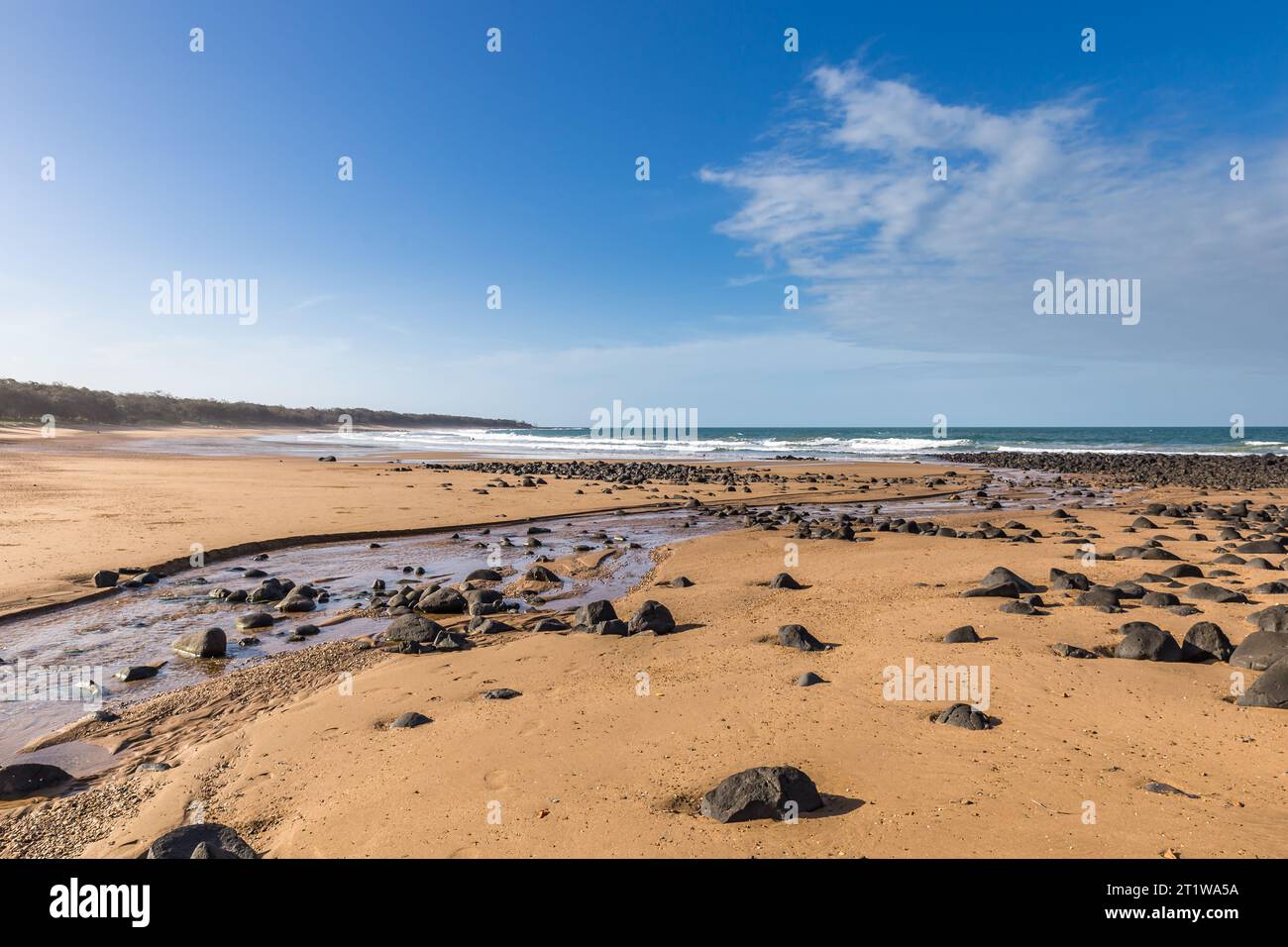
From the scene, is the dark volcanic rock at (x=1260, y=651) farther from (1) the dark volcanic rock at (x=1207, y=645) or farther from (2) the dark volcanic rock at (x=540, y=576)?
(2) the dark volcanic rock at (x=540, y=576)

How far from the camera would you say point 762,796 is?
3.97m

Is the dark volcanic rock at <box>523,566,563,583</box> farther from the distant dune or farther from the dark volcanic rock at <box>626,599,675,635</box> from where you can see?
the distant dune

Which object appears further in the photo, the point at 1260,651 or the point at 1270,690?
the point at 1260,651

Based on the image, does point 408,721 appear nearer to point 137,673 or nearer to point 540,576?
point 137,673

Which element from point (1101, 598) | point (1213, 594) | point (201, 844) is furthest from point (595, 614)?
point (1213, 594)

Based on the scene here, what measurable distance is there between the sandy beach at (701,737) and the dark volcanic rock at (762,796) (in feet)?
0.25

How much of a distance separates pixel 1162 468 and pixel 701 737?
48.1 meters

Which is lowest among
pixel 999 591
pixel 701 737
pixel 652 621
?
pixel 701 737

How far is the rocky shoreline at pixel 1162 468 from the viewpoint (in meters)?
33.0

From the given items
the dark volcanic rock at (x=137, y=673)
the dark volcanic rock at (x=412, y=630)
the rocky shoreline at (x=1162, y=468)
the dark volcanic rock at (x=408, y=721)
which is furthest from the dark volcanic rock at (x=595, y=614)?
the rocky shoreline at (x=1162, y=468)

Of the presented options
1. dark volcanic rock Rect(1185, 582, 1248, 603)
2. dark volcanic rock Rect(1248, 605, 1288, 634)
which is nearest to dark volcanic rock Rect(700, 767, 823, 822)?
dark volcanic rock Rect(1248, 605, 1288, 634)

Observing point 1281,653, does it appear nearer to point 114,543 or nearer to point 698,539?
point 698,539

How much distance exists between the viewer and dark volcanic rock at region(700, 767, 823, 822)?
3.93 meters
